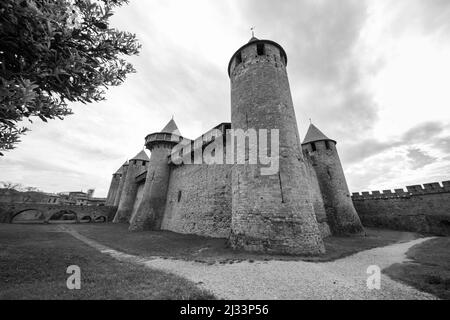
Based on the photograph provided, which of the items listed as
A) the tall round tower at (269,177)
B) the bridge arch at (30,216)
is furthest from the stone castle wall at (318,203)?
the bridge arch at (30,216)

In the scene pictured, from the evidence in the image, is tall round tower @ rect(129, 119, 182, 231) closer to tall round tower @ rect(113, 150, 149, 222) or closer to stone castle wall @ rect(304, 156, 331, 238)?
tall round tower @ rect(113, 150, 149, 222)

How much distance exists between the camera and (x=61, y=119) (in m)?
4.41

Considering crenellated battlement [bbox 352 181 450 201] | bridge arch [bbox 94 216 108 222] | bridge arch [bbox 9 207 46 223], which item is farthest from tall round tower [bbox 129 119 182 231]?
crenellated battlement [bbox 352 181 450 201]

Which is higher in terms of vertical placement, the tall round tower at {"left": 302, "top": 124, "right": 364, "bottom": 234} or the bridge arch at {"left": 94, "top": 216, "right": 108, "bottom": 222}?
the tall round tower at {"left": 302, "top": 124, "right": 364, "bottom": 234}

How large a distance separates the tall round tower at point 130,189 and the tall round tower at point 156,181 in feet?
29.3

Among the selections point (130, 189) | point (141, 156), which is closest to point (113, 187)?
point (141, 156)

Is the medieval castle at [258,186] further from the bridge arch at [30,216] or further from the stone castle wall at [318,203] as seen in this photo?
the bridge arch at [30,216]

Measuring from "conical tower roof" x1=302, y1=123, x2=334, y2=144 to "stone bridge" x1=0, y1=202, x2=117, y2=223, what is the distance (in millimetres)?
32615

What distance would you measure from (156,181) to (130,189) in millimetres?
10598

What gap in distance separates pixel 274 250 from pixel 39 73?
8.76 metres

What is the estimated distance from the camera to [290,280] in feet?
14.8

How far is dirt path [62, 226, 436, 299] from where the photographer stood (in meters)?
3.77
